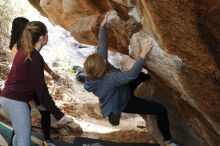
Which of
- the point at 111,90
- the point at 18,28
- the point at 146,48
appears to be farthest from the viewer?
the point at 18,28

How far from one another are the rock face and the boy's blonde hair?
583 millimetres

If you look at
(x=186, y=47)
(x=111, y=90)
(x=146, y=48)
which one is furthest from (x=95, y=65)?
(x=186, y=47)

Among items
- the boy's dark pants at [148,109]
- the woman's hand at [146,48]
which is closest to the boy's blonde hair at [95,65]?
the woman's hand at [146,48]

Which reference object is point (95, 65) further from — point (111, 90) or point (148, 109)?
point (148, 109)

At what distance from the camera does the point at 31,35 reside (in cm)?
588

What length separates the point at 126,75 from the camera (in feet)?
18.9

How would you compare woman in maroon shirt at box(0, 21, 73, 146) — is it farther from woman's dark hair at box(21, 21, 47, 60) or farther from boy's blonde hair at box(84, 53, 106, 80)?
boy's blonde hair at box(84, 53, 106, 80)

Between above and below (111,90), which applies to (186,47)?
above

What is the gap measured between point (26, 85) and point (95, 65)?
3.29 feet

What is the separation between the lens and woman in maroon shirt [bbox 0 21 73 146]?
18.9ft

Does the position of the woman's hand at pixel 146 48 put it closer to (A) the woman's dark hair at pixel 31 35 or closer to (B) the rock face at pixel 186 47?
(B) the rock face at pixel 186 47

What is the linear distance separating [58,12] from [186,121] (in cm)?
676

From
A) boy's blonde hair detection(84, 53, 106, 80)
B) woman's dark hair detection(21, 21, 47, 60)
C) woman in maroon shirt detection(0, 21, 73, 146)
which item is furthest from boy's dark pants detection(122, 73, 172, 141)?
woman's dark hair detection(21, 21, 47, 60)

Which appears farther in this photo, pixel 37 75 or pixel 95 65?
pixel 95 65
